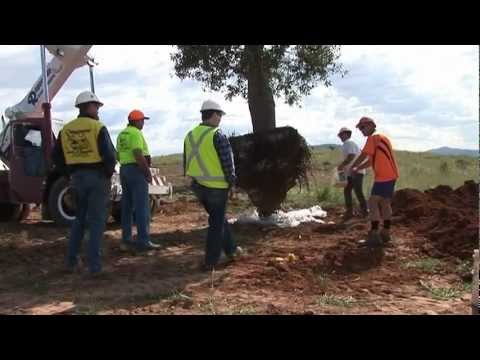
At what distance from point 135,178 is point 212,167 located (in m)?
1.63

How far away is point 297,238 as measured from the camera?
9.26m

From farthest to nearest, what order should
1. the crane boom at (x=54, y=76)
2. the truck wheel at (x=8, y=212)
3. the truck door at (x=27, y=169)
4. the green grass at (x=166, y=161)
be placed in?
the green grass at (x=166, y=161), the crane boom at (x=54, y=76), the truck wheel at (x=8, y=212), the truck door at (x=27, y=169)

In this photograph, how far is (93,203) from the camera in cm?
666

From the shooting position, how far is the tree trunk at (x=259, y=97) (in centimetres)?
1237

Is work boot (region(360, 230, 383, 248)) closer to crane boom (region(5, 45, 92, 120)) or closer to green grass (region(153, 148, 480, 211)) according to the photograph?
Result: green grass (region(153, 148, 480, 211))

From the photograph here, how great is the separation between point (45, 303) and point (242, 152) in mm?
5142

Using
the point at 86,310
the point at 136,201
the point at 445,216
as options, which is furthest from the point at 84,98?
the point at 445,216

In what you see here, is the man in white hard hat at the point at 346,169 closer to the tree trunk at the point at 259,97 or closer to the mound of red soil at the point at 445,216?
the mound of red soil at the point at 445,216

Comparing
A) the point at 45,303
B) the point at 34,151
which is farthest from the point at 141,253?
the point at 34,151

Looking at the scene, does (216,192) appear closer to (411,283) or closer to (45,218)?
(411,283)

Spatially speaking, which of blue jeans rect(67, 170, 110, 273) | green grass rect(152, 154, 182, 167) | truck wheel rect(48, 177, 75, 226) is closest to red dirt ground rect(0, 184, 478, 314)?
truck wheel rect(48, 177, 75, 226)

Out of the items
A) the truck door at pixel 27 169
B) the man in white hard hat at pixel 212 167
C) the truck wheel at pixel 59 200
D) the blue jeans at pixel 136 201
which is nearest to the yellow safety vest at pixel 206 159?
the man in white hard hat at pixel 212 167

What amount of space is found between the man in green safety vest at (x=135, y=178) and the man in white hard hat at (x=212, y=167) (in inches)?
47.4

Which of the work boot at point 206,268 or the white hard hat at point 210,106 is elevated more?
the white hard hat at point 210,106
